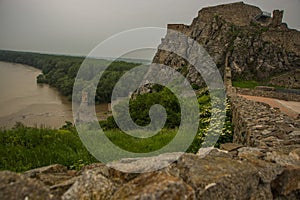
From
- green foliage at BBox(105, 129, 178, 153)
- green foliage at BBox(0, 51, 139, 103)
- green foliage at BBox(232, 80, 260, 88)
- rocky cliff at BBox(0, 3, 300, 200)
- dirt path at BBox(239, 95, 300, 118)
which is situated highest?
rocky cliff at BBox(0, 3, 300, 200)

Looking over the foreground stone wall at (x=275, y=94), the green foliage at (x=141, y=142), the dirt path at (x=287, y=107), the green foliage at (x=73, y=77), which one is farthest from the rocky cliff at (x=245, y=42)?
Result: the green foliage at (x=73, y=77)

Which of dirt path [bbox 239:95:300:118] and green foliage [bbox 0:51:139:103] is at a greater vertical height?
dirt path [bbox 239:95:300:118]

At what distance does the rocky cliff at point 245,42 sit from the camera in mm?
18891

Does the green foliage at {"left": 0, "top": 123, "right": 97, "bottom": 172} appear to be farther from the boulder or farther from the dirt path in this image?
the dirt path

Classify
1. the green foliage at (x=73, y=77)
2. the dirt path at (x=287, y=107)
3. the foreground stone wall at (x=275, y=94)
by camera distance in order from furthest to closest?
the green foliage at (x=73, y=77), the foreground stone wall at (x=275, y=94), the dirt path at (x=287, y=107)

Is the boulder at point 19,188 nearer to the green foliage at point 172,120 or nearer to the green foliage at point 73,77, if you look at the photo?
the green foliage at point 172,120

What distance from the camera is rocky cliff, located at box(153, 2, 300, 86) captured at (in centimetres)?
1889

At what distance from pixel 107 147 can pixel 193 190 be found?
3425 millimetres

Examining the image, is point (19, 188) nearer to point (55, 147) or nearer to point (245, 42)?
point (55, 147)

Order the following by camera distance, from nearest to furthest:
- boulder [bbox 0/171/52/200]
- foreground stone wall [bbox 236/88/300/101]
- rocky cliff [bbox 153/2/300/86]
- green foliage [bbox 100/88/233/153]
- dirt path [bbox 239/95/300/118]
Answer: boulder [bbox 0/171/52/200] < green foliage [bbox 100/88/233/153] < dirt path [bbox 239/95/300/118] < foreground stone wall [bbox 236/88/300/101] < rocky cliff [bbox 153/2/300/86]

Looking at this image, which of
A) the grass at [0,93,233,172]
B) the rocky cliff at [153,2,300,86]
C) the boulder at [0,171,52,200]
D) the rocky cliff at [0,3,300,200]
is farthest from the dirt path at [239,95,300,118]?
the boulder at [0,171,52,200]

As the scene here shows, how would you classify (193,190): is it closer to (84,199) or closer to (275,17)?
(84,199)

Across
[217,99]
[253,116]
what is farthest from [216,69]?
[253,116]

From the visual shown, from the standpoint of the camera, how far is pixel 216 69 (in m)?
19.3
